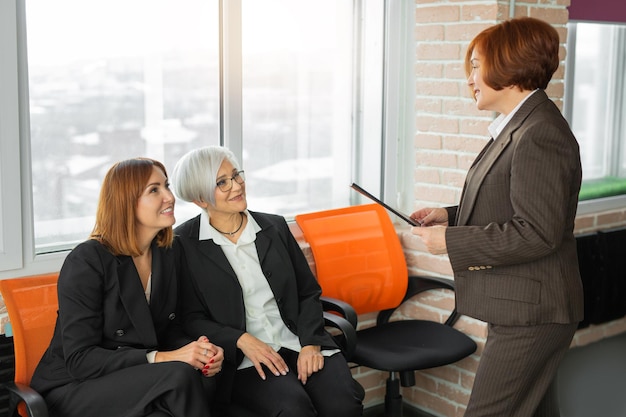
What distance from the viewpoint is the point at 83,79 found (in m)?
3.17

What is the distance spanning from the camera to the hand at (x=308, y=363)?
3.07m

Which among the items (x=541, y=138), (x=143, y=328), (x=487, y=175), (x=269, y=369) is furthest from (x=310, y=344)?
(x=541, y=138)

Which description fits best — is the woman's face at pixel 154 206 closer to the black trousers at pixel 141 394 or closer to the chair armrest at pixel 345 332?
the black trousers at pixel 141 394

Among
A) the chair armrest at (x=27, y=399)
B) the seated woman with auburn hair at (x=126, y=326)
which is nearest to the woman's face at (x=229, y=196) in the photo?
the seated woman with auburn hair at (x=126, y=326)

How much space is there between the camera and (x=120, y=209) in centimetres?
279

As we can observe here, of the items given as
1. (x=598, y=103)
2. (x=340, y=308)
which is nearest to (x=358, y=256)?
(x=340, y=308)

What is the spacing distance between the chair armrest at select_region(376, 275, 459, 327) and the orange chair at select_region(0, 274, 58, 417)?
1660mm

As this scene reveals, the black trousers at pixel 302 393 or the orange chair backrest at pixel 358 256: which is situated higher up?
the orange chair backrest at pixel 358 256

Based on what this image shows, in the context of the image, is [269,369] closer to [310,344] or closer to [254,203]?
[310,344]

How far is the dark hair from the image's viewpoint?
249cm

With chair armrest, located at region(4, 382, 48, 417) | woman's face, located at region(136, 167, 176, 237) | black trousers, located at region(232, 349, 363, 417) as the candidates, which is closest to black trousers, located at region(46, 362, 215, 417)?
chair armrest, located at region(4, 382, 48, 417)

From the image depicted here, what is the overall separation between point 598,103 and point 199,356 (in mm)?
3247

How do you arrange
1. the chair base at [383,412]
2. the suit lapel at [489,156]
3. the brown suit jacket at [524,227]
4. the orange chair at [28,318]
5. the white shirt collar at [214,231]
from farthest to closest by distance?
the chair base at [383,412] < the white shirt collar at [214,231] < the orange chair at [28,318] < the suit lapel at [489,156] < the brown suit jacket at [524,227]

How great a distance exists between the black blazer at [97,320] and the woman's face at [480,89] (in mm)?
1215
